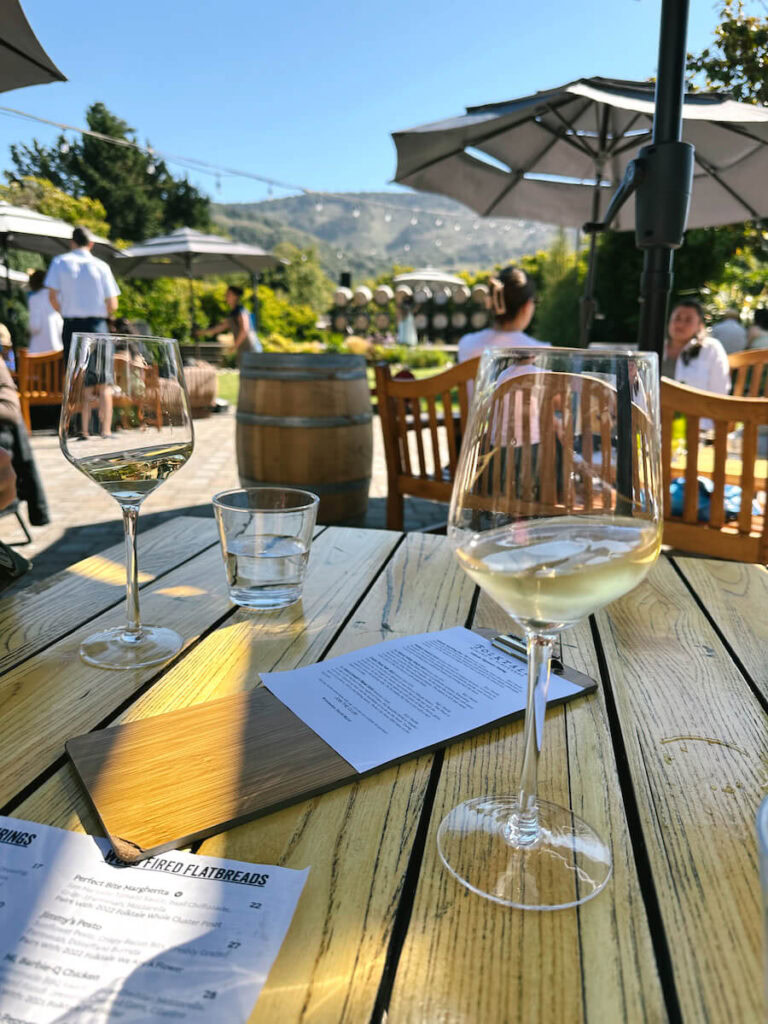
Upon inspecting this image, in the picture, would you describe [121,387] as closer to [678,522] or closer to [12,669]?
[12,669]

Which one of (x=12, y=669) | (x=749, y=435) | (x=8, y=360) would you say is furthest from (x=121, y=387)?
(x=8, y=360)

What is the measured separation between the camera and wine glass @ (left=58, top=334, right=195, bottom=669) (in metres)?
0.80

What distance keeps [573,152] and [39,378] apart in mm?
5515

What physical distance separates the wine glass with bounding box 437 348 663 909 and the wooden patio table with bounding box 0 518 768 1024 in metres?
0.04

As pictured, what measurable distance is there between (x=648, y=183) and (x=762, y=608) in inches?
42.9

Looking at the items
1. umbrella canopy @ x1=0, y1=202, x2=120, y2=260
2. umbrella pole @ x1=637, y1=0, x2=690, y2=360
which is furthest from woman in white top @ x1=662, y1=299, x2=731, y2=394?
umbrella canopy @ x1=0, y1=202, x2=120, y2=260

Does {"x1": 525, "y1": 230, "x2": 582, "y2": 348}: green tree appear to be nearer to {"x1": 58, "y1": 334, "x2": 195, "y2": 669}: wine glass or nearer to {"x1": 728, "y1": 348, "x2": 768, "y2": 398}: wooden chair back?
{"x1": 728, "y1": 348, "x2": 768, "y2": 398}: wooden chair back

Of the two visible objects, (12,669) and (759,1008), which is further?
(12,669)

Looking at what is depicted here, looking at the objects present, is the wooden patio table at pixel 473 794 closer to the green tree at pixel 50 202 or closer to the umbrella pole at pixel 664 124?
the umbrella pole at pixel 664 124

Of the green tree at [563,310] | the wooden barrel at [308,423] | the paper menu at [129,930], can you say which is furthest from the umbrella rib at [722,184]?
the green tree at [563,310]

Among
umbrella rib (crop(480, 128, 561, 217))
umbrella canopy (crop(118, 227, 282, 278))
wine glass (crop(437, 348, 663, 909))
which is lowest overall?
wine glass (crop(437, 348, 663, 909))

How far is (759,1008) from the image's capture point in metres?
0.39

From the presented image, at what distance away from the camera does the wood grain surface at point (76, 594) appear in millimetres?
889

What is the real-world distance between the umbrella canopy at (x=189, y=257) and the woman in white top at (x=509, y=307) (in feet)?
27.1
